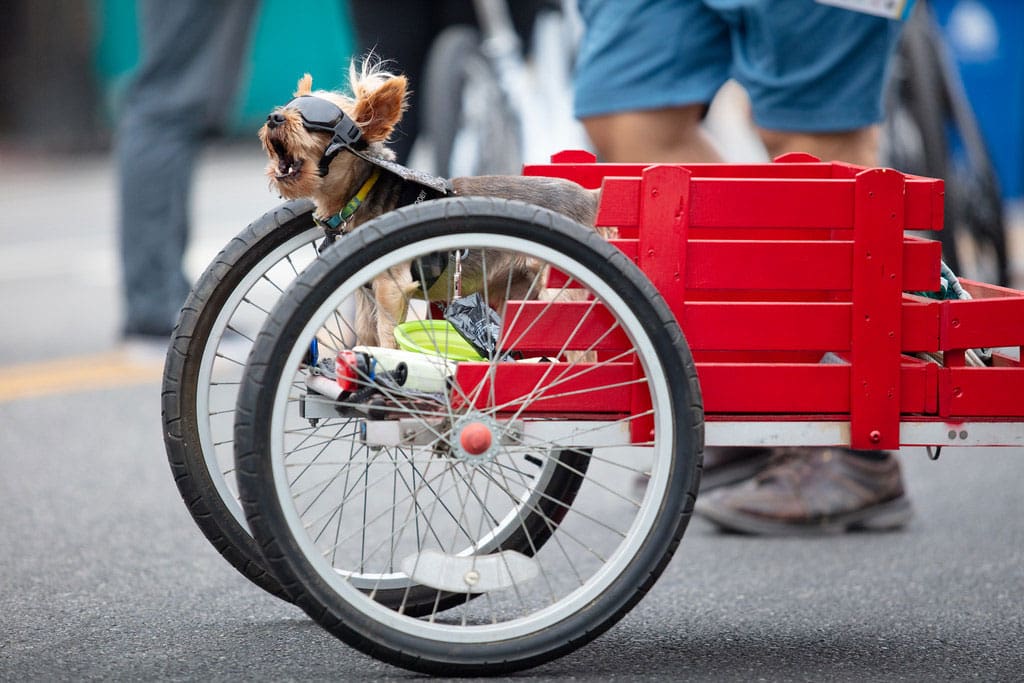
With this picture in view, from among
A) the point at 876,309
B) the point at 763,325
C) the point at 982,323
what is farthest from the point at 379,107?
the point at 982,323

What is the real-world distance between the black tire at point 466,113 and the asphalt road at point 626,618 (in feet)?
5.45

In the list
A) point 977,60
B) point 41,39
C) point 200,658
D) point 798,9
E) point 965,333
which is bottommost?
point 200,658

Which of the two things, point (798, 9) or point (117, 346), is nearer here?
point (798, 9)

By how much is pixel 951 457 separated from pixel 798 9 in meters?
1.34

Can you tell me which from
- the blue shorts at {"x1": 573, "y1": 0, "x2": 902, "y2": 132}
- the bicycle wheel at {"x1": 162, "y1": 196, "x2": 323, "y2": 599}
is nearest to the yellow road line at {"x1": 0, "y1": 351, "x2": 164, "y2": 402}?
the blue shorts at {"x1": 573, "y1": 0, "x2": 902, "y2": 132}

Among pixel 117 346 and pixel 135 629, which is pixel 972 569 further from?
pixel 117 346

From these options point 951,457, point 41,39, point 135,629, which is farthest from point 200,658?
point 41,39

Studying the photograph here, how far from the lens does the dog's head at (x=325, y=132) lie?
2.21 meters

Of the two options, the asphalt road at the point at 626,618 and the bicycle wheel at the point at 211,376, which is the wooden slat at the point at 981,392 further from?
the bicycle wheel at the point at 211,376

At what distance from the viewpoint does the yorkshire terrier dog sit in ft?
7.28

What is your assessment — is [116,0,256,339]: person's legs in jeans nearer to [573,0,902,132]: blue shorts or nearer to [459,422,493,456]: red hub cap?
[573,0,902,132]: blue shorts

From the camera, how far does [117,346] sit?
5480 mm

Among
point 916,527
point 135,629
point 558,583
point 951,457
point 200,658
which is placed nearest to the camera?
point 200,658

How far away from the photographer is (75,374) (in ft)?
16.4
